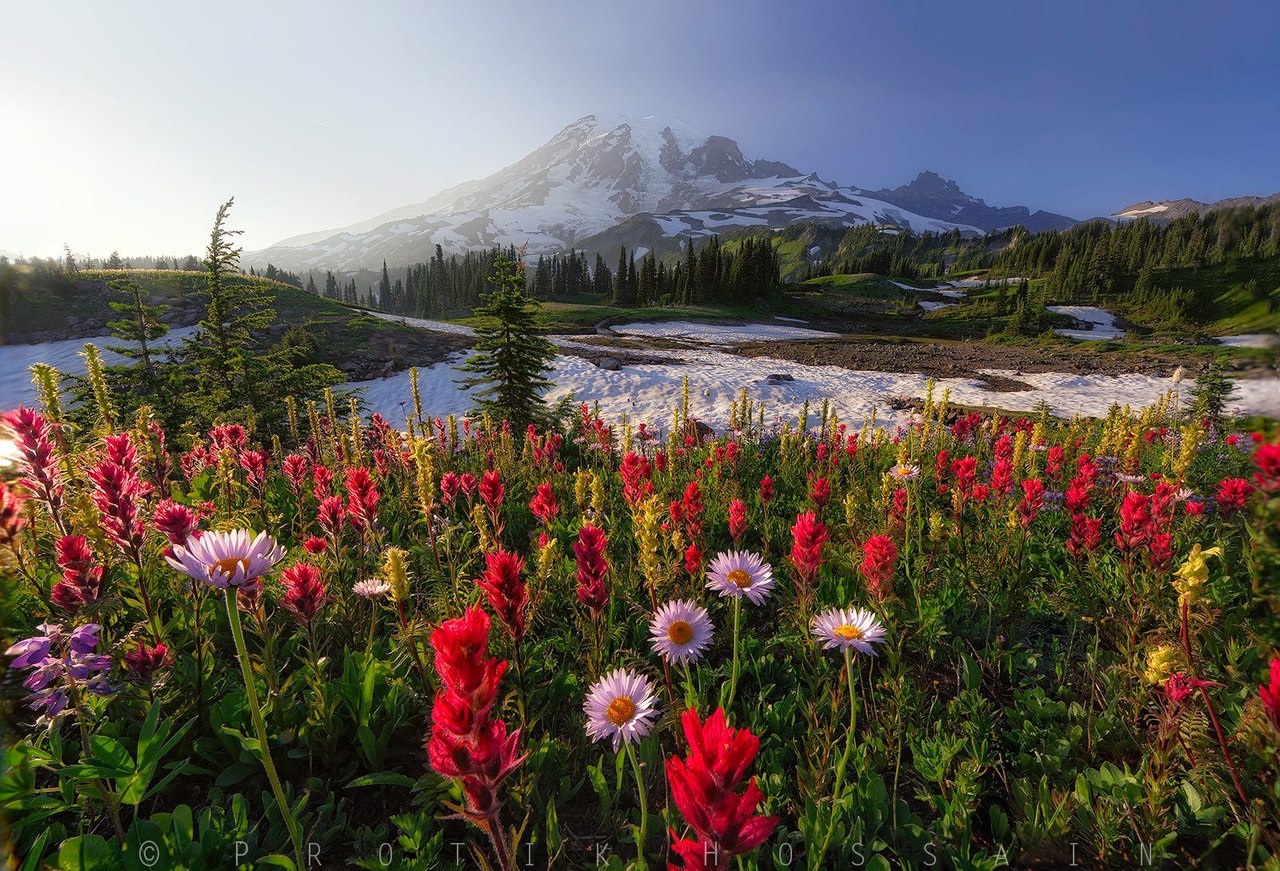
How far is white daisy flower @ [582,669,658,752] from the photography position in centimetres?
194

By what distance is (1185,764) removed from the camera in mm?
2295

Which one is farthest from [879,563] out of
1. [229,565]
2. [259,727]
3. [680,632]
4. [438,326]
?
[438,326]

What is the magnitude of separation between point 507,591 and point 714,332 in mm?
A: 46473

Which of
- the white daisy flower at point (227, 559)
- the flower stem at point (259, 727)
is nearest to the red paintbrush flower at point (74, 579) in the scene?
the white daisy flower at point (227, 559)

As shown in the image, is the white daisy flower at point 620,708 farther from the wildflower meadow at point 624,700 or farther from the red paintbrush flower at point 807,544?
the red paintbrush flower at point 807,544

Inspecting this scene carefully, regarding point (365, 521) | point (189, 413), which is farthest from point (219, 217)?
point (365, 521)

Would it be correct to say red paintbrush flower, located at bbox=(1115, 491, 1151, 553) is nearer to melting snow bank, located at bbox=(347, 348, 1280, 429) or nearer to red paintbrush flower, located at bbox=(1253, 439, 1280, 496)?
red paintbrush flower, located at bbox=(1253, 439, 1280, 496)

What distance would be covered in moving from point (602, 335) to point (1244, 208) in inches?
1557

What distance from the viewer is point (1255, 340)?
0.76m

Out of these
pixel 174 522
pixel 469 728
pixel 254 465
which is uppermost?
pixel 174 522

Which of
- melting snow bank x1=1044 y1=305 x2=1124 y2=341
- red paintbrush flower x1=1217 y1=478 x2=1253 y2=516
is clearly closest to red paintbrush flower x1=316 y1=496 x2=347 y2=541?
red paintbrush flower x1=1217 y1=478 x2=1253 y2=516

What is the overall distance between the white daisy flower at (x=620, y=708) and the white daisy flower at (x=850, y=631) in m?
0.87

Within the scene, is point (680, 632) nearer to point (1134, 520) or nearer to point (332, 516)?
point (332, 516)

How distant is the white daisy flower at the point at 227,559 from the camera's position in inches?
64.9
